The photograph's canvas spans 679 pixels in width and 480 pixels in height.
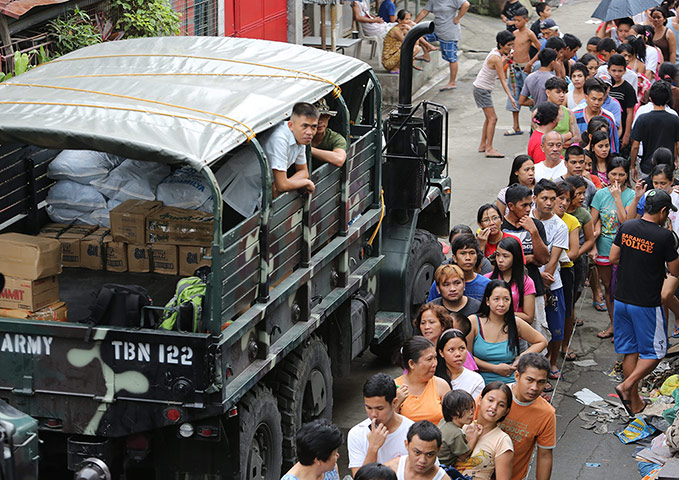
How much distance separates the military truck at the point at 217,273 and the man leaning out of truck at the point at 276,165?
10 centimetres

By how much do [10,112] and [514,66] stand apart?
1073cm

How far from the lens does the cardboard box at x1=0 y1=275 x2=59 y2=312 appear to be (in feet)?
21.6

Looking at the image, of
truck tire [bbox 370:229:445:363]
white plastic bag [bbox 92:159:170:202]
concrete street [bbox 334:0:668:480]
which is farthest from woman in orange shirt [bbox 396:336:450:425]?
truck tire [bbox 370:229:445:363]

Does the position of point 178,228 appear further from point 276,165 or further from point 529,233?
point 529,233

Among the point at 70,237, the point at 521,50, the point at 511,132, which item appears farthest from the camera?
the point at 511,132

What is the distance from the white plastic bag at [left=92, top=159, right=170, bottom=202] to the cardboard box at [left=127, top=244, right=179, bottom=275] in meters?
0.45

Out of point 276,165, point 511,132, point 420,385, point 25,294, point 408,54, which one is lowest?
point 511,132

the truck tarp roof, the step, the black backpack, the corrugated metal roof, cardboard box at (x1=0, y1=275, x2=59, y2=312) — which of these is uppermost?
the truck tarp roof

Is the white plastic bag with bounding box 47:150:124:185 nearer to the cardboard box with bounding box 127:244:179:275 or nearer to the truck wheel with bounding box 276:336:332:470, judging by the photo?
the cardboard box with bounding box 127:244:179:275

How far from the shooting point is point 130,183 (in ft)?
25.7

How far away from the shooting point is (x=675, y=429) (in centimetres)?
708

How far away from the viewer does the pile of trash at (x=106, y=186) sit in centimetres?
772

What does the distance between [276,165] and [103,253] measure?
5.28 ft

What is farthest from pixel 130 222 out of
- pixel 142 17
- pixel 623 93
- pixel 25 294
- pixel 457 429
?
pixel 623 93
